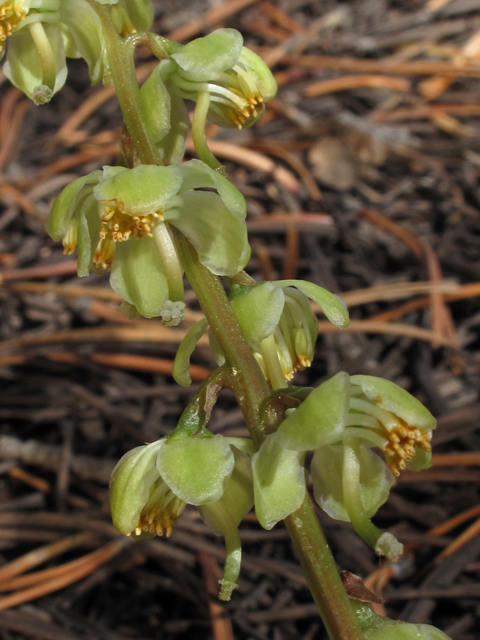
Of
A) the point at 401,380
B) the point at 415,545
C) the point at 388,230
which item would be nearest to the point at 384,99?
the point at 388,230

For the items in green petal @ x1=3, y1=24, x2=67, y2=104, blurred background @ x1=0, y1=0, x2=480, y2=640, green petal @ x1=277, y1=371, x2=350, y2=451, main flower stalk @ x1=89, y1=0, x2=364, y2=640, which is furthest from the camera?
blurred background @ x1=0, y1=0, x2=480, y2=640

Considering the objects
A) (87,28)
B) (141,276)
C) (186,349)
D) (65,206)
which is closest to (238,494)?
(186,349)

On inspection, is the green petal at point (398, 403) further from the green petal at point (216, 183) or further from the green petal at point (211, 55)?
the green petal at point (211, 55)

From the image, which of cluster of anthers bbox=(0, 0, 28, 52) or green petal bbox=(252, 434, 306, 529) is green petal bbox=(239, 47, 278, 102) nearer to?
cluster of anthers bbox=(0, 0, 28, 52)

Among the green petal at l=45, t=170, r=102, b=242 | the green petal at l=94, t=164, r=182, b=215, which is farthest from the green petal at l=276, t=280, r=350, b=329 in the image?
the green petal at l=45, t=170, r=102, b=242

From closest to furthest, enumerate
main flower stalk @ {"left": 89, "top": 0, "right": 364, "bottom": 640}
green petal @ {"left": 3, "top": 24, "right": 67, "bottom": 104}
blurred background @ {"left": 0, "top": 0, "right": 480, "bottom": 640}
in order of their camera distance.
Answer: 1. main flower stalk @ {"left": 89, "top": 0, "right": 364, "bottom": 640}
2. green petal @ {"left": 3, "top": 24, "right": 67, "bottom": 104}
3. blurred background @ {"left": 0, "top": 0, "right": 480, "bottom": 640}

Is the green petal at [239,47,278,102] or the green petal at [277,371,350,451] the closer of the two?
the green petal at [277,371,350,451]

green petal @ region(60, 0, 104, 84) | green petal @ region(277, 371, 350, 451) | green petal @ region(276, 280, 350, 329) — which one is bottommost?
green petal @ region(277, 371, 350, 451)

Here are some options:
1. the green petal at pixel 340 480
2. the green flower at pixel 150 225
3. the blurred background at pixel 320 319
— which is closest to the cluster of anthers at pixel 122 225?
the green flower at pixel 150 225

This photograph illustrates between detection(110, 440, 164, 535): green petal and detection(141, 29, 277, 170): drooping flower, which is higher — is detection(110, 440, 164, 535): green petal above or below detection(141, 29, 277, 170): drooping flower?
below
